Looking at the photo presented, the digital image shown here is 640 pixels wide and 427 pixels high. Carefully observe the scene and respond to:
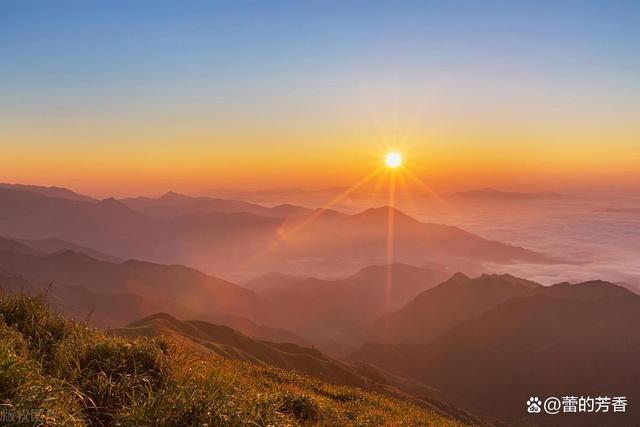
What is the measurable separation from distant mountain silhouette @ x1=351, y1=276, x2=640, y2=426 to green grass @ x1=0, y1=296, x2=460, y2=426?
456ft

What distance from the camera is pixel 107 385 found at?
7.36 meters

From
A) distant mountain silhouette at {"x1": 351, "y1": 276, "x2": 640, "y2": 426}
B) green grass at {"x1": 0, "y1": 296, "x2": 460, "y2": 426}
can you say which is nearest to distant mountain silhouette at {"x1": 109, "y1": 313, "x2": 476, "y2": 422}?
distant mountain silhouette at {"x1": 351, "y1": 276, "x2": 640, "y2": 426}

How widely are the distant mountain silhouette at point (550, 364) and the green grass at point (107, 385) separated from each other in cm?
13911

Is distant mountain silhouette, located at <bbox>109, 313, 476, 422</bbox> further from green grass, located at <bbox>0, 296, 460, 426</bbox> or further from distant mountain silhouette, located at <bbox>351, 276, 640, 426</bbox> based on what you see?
green grass, located at <bbox>0, 296, 460, 426</bbox>

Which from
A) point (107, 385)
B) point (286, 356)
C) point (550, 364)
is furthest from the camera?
point (550, 364)

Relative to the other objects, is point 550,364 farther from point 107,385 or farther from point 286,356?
point 107,385

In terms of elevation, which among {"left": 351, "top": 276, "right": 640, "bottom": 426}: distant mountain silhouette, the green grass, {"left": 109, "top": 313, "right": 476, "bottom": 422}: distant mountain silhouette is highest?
the green grass

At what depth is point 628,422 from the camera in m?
123

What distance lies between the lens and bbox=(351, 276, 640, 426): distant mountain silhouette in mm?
143125

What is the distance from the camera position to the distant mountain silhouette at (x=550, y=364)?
470 ft

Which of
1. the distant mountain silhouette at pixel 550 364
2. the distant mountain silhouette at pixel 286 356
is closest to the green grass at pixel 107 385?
the distant mountain silhouette at pixel 286 356

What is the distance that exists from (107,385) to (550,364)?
190326 mm

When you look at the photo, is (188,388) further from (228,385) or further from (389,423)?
(389,423)

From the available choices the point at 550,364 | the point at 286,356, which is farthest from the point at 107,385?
the point at 550,364
